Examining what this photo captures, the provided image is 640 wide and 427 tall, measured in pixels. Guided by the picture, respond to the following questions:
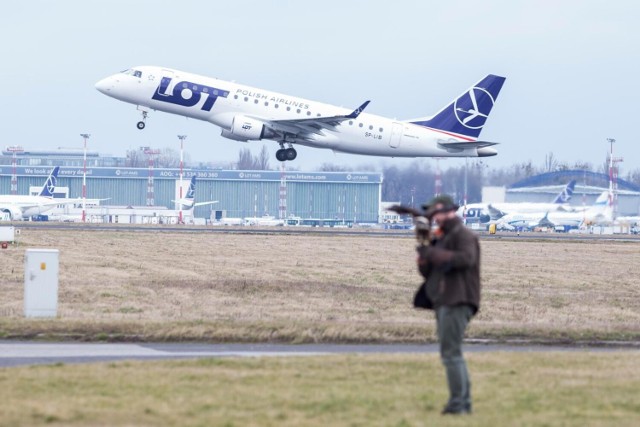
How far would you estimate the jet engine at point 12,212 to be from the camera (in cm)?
10512

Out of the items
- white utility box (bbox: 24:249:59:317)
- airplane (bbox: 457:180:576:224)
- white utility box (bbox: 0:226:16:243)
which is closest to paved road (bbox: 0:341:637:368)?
white utility box (bbox: 24:249:59:317)

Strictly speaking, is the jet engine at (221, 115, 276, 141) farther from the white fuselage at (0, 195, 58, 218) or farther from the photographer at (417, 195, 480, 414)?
the white fuselage at (0, 195, 58, 218)

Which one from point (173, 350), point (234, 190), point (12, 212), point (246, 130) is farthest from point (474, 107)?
point (234, 190)

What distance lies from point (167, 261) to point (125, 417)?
30298 mm

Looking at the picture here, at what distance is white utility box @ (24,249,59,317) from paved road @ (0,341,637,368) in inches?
111

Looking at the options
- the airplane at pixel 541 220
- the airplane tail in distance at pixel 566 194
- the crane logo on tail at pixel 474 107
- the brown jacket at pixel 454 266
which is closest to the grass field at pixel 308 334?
the brown jacket at pixel 454 266

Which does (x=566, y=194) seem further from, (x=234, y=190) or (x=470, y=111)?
(x=470, y=111)

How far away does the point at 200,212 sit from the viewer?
145125 mm

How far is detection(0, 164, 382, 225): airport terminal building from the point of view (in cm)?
12512

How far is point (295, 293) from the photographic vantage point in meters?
29.2

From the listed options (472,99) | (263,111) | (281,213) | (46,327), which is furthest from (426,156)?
(281,213)

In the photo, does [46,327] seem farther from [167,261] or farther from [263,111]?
[263,111]

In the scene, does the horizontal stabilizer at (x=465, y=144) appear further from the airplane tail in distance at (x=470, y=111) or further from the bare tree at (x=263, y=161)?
the bare tree at (x=263, y=161)

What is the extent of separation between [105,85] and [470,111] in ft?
59.1
